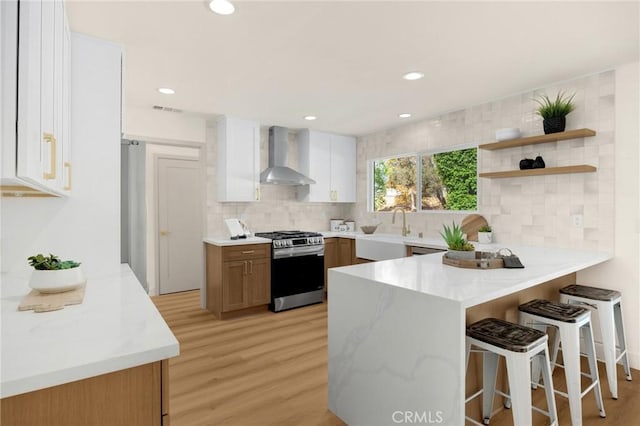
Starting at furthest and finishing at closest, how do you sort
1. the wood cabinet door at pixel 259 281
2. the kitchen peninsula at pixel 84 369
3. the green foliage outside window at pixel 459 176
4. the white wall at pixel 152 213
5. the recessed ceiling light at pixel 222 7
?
1. the white wall at pixel 152 213
2. the wood cabinet door at pixel 259 281
3. the green foliage outside window at pixel 459 176
4. the recessed ceiling light at pixel 222 7
5. the kitchen peninsula at pixel 84 369

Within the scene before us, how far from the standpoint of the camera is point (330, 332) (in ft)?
6.82

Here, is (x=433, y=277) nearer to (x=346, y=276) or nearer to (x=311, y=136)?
(x=346, y=276)

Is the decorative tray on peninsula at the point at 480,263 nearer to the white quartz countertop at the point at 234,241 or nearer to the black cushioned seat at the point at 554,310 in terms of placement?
the black cushioned seat at the point at 554,310

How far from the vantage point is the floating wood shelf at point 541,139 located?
274 cm

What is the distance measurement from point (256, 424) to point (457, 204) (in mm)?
3160

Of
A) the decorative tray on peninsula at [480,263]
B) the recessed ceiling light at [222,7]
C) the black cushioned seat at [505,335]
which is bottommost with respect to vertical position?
the black cushioned seat at [505,335]

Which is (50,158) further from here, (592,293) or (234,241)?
A: (592,293)

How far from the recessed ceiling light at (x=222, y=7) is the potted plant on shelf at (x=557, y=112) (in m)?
2.70

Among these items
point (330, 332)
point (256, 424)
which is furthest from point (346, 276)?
point (256, 424)

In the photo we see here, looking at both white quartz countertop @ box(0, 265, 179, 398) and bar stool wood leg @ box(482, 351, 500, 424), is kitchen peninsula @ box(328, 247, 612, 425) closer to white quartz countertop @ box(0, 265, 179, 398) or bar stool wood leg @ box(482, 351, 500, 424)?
bar stool wood leg @ box(482, 351, 500, 424)

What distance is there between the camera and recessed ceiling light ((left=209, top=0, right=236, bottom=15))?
71.7 inches

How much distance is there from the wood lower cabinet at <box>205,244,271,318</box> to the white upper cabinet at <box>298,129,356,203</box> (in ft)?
4.34

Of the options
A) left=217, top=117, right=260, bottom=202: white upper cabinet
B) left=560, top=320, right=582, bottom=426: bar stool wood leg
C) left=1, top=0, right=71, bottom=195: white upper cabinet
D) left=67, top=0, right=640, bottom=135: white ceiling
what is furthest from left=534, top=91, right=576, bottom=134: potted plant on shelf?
left=1, top=0, right=71, bottom=195: white upper cabinet

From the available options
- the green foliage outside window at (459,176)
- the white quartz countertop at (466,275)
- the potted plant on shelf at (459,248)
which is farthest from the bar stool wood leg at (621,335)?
the green foliage outside window at (459,176)
